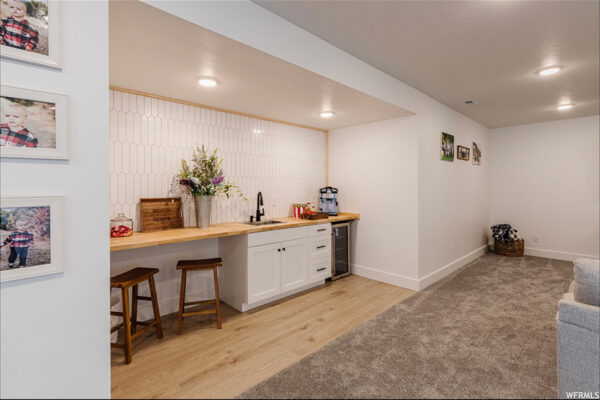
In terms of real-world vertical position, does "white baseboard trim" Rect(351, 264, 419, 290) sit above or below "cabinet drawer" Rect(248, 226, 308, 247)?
below

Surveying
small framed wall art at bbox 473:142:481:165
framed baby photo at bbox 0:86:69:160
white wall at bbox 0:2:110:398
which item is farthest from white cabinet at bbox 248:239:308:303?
small framed wall art at bbox 473:142:481:165

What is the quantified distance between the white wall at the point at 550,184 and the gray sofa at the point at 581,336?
4.39 m

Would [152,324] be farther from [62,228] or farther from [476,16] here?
[476,16]

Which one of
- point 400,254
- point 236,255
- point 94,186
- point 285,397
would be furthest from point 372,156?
point 94,186

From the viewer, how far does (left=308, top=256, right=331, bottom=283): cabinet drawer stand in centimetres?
342

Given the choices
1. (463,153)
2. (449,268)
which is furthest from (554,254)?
(463,153)

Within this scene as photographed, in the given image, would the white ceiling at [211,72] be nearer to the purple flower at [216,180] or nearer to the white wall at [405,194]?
the white wall at [405,194]

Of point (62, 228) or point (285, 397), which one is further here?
point (285, 397)

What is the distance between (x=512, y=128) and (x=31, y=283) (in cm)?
661

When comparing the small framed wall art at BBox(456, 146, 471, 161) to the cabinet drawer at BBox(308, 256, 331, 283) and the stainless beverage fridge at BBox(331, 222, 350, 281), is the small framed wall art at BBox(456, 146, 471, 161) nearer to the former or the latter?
the stainless beverage fridge at BBox(331, 222, 350, 281)

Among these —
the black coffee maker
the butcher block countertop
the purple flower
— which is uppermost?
the purple flower

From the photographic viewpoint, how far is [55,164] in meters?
1.21

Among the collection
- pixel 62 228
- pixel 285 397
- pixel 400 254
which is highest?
pixel 62 228

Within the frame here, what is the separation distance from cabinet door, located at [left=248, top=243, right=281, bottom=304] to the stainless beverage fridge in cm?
97
